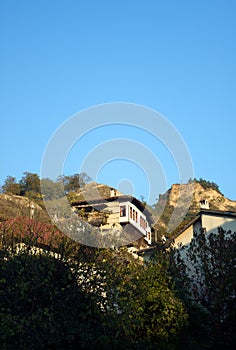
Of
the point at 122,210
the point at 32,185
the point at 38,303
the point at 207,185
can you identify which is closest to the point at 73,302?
the point at 38,303

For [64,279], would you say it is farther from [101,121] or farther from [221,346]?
[101,121]

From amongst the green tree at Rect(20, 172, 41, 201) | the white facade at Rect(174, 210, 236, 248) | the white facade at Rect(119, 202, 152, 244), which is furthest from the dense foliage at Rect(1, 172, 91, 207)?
Result: the white facade at Rect(174, 210, 236, 248)

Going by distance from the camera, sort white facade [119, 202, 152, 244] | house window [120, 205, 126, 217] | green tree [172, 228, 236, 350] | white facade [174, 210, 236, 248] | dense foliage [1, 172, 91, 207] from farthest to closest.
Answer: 1. dense foliage [1, 172, 91, 207]
2. house window [120, 205, 126, 217]
3. white facade [119, 202, 152, 244]
4. white facade [174, 210, 236, 248]
5. green tree [172, 228, 236, 350]

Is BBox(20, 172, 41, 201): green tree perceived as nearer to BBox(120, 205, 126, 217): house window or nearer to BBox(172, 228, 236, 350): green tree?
BBox(120, 205, 126, 217): house window

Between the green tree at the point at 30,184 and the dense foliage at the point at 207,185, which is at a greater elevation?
the dense foliage at the point at 207,185

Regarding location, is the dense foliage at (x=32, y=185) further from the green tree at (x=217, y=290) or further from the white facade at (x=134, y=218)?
the green tree at (x=217, y=290)

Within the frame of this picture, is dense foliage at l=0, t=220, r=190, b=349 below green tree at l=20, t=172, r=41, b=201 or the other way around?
below

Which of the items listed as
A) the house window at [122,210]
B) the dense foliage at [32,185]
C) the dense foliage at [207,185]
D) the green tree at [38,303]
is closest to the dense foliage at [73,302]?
the green tree at [38,303]

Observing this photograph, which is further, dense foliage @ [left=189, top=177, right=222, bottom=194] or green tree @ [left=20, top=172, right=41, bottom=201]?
dense foliage @ [left=189, top=177, right=222, bottom=194]

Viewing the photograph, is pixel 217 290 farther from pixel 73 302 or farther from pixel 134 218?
pixel 134 218

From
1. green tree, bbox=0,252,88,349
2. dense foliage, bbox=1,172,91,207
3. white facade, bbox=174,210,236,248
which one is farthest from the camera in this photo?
dense foliage, bbox=1,172,91,207

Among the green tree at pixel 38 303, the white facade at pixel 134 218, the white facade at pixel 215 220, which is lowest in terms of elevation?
the green tree at pixel 38 303

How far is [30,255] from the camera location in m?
14.1

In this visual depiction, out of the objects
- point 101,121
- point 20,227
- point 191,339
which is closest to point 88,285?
point 20,227
